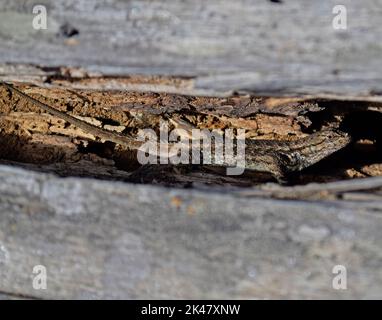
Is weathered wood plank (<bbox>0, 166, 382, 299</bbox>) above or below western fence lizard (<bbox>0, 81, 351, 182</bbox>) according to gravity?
below

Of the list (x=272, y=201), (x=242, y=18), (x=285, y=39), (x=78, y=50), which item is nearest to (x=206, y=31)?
(x=242, y=18)

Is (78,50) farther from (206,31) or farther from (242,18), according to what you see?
(242,18)

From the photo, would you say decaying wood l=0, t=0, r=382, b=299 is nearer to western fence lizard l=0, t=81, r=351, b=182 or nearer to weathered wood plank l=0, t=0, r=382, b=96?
weathered wood plank l=0, t=0, r=382, b=96

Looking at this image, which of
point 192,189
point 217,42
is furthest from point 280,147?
point 217,42

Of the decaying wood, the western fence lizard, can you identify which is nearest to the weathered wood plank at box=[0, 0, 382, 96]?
the decaying wood

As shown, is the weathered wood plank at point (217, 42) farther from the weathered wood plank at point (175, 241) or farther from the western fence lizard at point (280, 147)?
the western fence lizard at point (280, 147)

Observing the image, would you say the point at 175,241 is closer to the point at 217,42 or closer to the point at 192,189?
the point at 192,189

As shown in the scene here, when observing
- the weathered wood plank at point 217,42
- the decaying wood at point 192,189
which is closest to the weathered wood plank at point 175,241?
the decaying wood at point 192,189
